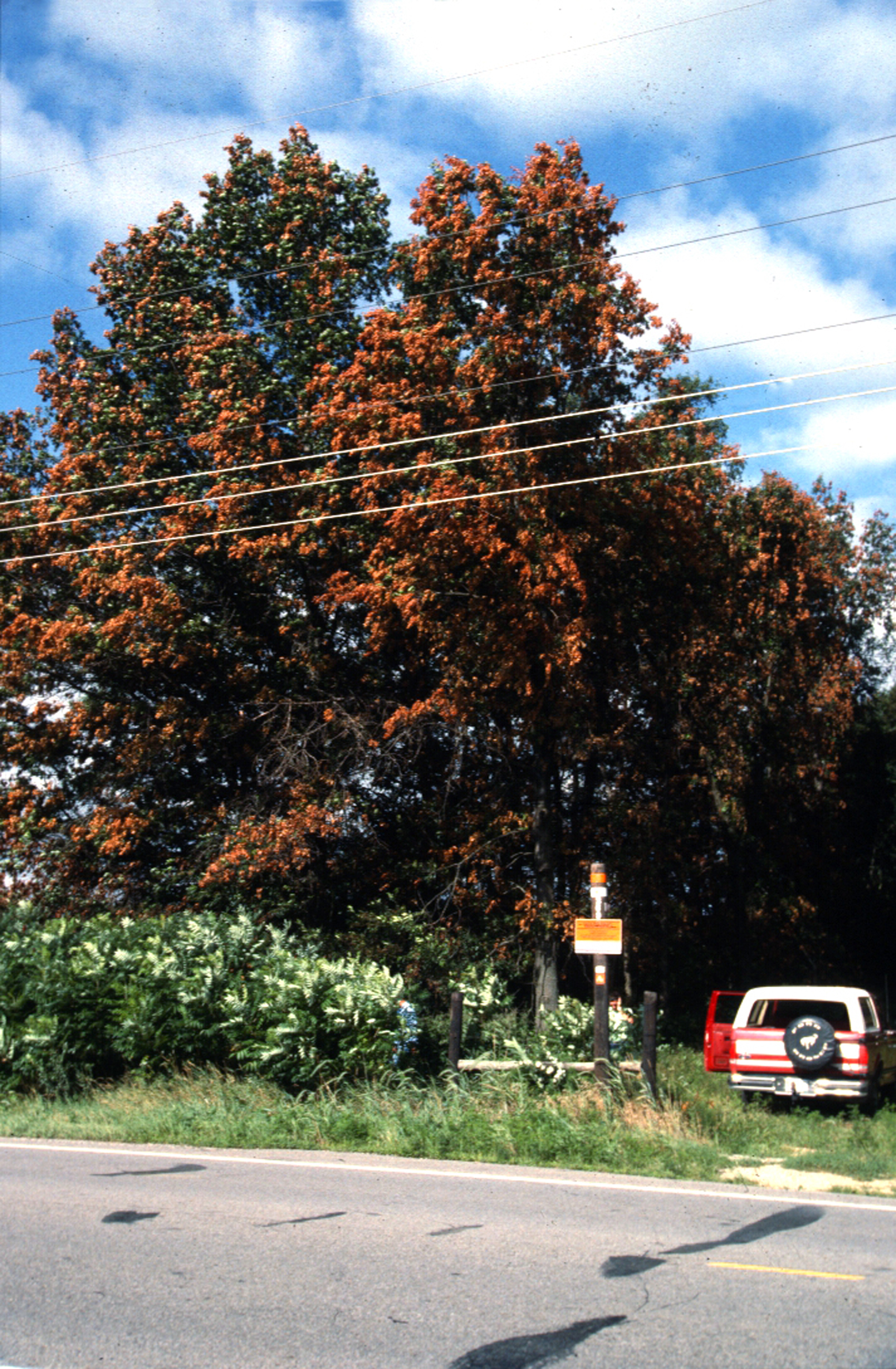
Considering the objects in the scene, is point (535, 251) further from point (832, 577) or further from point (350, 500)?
point (832, 577)

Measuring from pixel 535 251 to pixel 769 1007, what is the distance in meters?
12.9

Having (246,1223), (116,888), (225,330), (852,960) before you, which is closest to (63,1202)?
(246,1223)

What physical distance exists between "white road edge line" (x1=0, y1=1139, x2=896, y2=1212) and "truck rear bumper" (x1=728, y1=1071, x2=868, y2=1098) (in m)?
5.11

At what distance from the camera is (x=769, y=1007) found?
52.1 feet

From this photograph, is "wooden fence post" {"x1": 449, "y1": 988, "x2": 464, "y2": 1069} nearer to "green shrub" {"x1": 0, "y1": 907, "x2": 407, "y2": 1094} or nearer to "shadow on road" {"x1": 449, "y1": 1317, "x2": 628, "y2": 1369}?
"green shrub" {"x1": 0, "y1": 907, "x2": 407, "y2": 1094}

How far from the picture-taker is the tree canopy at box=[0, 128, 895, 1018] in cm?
1953

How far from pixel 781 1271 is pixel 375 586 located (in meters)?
14.5

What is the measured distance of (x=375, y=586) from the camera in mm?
19719

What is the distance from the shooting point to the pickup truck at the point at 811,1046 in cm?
1401

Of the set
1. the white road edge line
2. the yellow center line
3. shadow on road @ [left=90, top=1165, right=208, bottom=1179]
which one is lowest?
shadow on road @ [left=90, top=1165, right=208, bottom=1179]

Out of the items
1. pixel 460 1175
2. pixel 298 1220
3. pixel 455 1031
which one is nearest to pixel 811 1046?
pixel 455 1031

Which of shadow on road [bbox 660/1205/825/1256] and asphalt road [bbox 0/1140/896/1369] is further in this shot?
shadow on road [bbox 660/1205/825/1256]

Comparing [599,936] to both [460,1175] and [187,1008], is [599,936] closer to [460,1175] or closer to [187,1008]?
[460,1175]

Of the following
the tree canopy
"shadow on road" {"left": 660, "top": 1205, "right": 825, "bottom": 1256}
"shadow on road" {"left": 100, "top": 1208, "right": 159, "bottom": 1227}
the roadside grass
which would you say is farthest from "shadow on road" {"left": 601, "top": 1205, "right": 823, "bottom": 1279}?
the tree canopy
